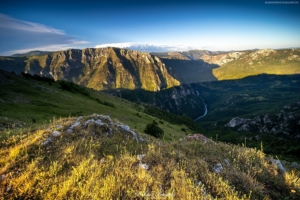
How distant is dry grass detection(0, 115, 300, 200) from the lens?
5480 millimetres

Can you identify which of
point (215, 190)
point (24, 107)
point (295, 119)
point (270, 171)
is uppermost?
point (215, 190)

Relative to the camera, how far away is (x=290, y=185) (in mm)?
6816

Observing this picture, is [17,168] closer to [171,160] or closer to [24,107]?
[171,160]

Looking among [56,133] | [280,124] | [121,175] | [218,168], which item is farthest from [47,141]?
[280,124]

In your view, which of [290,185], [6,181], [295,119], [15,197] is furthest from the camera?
[295,119]

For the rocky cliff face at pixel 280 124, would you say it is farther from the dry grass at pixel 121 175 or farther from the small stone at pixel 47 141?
the small stone at pixel 47 141

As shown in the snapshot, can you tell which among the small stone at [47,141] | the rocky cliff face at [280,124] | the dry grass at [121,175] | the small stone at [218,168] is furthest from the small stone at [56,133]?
the rocky cliff face at [280,124]

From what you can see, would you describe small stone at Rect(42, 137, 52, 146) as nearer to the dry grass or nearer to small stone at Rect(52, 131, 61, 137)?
the dry grass

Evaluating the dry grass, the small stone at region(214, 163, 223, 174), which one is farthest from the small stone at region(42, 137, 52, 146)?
the small stone at region(214, 163, 223, 174)

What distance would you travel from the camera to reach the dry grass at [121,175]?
548 centimetres

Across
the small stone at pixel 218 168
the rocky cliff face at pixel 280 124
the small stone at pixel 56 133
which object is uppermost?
the small stone at pixel 56 133

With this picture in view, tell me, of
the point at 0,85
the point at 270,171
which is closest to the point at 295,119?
the point at 270,171

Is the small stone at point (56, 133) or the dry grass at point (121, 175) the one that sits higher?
the small stone at point (56, 133)

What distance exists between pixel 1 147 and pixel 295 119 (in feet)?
729
